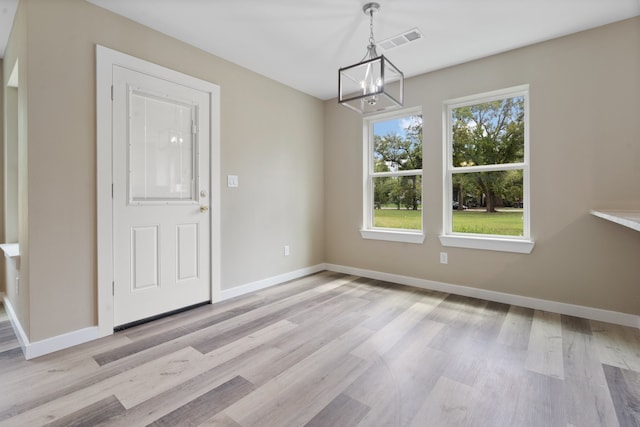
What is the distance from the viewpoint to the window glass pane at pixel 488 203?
3113 millimetres

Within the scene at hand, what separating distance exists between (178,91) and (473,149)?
3.17 m

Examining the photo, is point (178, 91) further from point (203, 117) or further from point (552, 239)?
point (552, 239)

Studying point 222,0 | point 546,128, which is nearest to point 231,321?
point 222,0

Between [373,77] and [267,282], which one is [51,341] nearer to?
[267,282]

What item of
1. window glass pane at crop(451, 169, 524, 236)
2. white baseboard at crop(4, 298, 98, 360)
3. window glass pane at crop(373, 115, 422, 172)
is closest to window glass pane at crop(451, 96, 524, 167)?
window glass pane at crop(451, 169, 524, 236)

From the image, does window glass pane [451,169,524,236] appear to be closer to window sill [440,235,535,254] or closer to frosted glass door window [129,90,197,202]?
window sill [440,235,535,254]

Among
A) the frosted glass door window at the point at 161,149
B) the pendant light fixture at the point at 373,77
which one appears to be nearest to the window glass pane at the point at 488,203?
the pendant light fixture at the point at 373,77

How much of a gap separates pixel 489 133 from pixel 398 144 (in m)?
1.08

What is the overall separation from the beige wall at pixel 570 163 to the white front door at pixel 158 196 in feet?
8.63

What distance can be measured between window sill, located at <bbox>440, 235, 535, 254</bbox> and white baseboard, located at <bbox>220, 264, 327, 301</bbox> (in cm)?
187

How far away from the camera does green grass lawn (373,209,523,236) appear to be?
3135 millimetres

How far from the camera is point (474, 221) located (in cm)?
338

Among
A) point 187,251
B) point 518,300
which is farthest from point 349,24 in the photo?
point 518,300

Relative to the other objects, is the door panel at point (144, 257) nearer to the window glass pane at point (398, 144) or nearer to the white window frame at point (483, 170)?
the window glass pane at point (398, 144)
